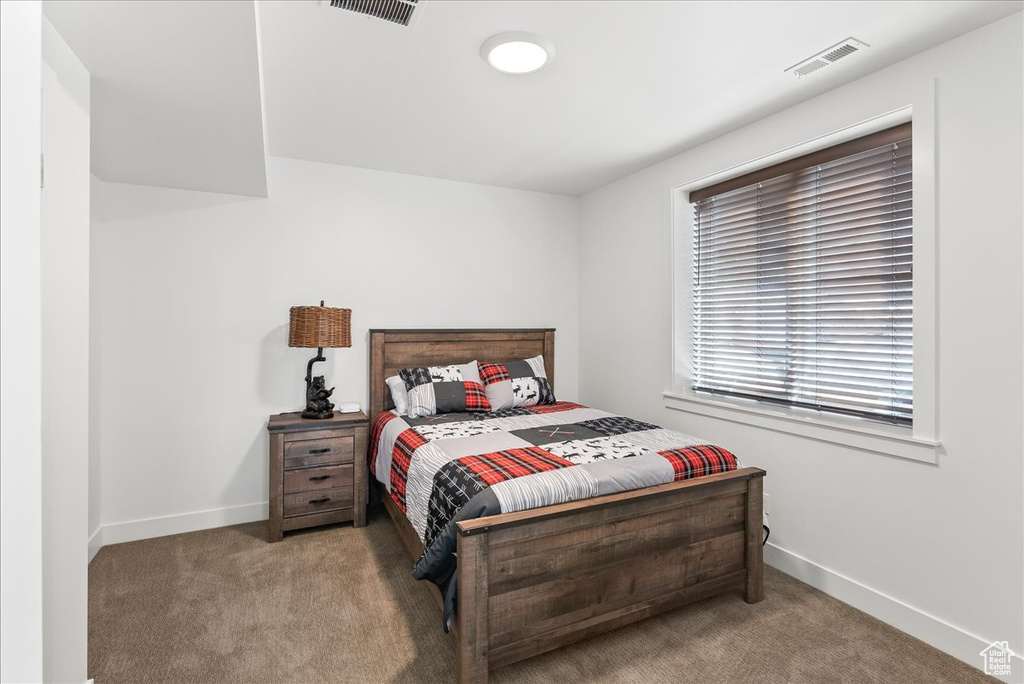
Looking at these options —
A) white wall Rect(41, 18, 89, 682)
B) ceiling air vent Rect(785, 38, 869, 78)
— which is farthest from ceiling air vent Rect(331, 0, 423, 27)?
ceiling air vent Rect(785, 38, 869, 78)

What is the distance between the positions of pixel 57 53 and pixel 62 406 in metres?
1.11

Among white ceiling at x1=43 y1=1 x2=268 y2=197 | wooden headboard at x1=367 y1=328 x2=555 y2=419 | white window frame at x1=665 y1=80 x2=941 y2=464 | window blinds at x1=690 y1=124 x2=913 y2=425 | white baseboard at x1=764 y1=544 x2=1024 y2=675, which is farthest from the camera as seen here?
wooden headboard at x1=367 y1=328 x2=555 y2=419

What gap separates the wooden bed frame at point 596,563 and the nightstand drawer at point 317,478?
844 millimetres

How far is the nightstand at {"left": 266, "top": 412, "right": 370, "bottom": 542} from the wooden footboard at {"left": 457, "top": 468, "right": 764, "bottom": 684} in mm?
1751

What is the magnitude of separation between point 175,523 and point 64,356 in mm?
2112

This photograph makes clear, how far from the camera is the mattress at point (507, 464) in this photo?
1985 millimetres

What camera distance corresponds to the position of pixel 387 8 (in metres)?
1.88

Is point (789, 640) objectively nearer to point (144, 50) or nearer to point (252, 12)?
point (252, 12)

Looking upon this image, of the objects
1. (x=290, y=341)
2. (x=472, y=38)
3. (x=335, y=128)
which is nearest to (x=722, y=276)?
(x=472, y=38)

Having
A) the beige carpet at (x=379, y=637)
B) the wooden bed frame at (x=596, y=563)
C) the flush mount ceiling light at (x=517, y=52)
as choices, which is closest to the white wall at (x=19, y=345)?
the wooden bed frame at (x=596, y=563)

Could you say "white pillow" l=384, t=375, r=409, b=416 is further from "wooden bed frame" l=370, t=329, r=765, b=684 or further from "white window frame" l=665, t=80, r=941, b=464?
"white window frame" l=665, t=80, r=941, b=464

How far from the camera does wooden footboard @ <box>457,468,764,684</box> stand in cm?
182

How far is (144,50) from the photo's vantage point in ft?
5.51

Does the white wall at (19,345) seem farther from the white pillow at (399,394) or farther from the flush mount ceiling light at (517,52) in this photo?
the white pillow at (399,394)
